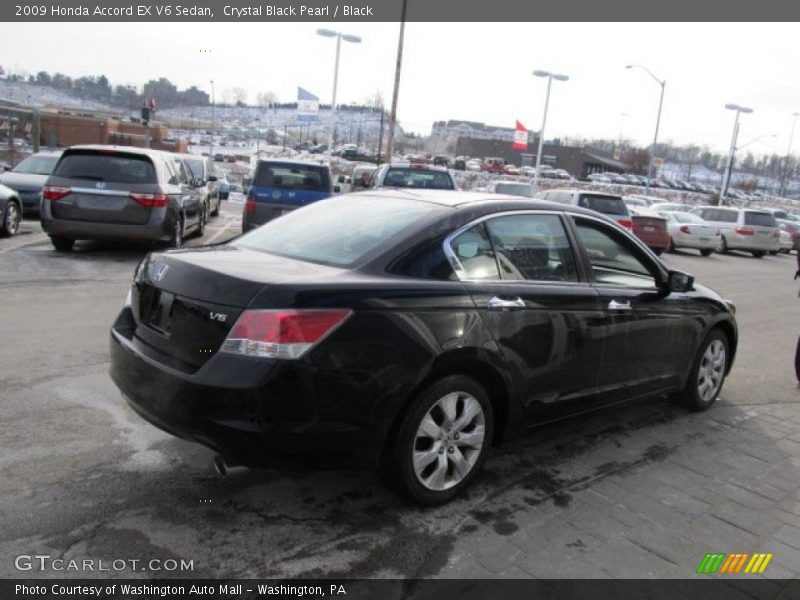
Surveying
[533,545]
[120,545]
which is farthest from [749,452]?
[120,545]

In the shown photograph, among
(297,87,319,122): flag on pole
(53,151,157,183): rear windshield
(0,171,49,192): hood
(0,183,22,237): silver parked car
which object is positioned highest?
(297,87,319,122): flag on pole

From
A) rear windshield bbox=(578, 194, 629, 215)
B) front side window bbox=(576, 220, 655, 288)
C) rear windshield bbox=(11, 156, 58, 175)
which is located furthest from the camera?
rear windshield bbox=(578, 194, 629, 215)

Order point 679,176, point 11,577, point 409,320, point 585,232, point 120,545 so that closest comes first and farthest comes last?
point 11,577 < point 120,545 < point 409,320 < point 585,232 < point 679,176

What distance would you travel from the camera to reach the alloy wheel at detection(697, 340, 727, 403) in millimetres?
5430

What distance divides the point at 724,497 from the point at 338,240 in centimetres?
267

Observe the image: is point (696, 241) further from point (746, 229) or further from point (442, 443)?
point (442, 443)

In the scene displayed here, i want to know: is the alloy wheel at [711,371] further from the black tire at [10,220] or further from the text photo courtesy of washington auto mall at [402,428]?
the black tire at [10,220]

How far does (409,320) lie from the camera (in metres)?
3.25

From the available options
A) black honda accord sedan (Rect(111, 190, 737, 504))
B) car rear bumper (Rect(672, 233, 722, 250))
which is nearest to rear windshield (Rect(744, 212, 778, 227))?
car rear bumper (Rect(672, 233, 722, 250))

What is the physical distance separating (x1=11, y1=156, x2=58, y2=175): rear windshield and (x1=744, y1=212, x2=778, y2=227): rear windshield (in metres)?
21.6

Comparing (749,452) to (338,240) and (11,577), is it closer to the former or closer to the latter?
(338,240)

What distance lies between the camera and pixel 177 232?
11.1 m

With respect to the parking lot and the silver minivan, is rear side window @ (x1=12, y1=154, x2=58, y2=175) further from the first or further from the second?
the silver minivan

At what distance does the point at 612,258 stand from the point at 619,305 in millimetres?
475
